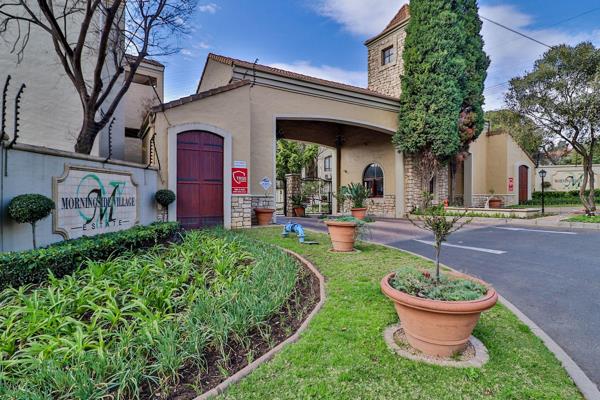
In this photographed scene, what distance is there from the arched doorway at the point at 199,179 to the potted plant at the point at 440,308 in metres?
7.41

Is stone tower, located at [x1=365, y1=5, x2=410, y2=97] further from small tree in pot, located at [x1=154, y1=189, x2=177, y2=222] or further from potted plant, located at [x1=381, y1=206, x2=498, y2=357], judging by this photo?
potted plant, located at [x1=381, y1=206, x2=498, y2=357]

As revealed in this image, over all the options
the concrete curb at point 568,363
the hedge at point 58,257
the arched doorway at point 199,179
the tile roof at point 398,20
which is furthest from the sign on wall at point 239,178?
the tile roof at point 398,20

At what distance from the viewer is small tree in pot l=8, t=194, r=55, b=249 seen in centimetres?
411

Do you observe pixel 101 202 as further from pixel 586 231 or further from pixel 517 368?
pixel 586 231

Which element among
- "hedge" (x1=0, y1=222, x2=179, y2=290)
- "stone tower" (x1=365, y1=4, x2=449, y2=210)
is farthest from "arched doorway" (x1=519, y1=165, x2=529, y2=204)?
"hedge" (x1=0, y1=222, x2=179, y2=290)

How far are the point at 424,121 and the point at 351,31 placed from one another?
7.13 meters

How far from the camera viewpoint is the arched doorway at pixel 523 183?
19345mm

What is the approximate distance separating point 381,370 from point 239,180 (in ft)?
25.9

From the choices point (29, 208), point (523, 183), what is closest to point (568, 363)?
point (29, 208)

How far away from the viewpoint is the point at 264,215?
1034 cm

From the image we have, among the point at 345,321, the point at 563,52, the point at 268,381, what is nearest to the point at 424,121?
the point at 563,52

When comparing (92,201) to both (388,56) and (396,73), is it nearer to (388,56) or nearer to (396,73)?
(396,73)

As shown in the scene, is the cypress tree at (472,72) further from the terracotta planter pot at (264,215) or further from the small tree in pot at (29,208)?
the small tree in pot at (29,208)

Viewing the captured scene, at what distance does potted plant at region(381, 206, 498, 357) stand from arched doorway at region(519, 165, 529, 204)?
2099cm
